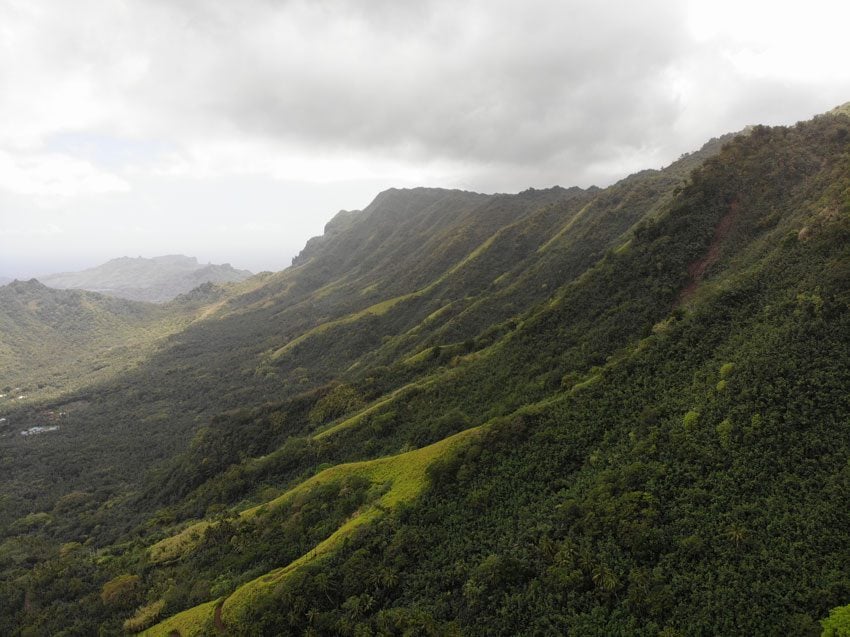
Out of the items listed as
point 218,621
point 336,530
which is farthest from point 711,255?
point 218,621

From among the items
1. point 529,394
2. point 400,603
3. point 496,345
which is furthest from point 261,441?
point 400,603

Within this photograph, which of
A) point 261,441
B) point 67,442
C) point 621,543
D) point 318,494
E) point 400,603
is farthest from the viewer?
point 67,442

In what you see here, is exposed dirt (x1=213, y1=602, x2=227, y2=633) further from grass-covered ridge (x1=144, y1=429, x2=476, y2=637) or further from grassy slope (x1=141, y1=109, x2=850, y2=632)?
grassy slope (x1=141, y1=109, x2=850, y2=632)

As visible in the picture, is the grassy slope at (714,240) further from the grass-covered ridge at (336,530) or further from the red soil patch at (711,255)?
the grass-covered ridge at (336,530)

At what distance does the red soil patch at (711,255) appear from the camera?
234 ft

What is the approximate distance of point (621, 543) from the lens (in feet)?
113

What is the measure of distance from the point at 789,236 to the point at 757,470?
38.5 metres

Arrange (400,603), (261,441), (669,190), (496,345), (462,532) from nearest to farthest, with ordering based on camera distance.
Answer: (400,603)
(462,532)
(496,345)
(261,441)
(669,190)

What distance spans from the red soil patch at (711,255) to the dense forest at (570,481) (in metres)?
0.56

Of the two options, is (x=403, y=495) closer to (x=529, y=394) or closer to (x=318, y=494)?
(x=318, y=494)

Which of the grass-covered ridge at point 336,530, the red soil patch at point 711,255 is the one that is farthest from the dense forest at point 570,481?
the red soil patch at point 711,255

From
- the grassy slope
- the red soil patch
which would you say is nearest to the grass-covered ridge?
the grassy slope

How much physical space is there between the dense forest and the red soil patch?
1.85 ft

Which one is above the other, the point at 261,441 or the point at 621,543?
the point at 621,543
